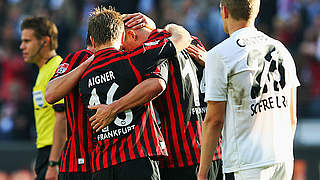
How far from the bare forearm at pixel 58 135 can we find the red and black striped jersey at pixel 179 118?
154 centimetres

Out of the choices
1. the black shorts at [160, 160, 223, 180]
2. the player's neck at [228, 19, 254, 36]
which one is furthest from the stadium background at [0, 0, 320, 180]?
the player's neck at [228, 19, 254, 36]

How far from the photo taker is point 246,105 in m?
4.10

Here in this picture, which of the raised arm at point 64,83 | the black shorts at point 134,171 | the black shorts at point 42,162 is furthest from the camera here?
the black shorts at point 42,162

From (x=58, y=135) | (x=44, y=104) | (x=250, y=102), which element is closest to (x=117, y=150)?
(x=250, y=102)

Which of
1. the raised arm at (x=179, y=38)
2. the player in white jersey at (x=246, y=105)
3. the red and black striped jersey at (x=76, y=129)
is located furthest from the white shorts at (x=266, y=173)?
the red and black striped jersey at (x=76, y=129)

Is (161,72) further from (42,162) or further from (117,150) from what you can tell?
(42,162)

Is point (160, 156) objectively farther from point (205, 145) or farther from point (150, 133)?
point (205, 145)

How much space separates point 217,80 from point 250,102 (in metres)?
0.28

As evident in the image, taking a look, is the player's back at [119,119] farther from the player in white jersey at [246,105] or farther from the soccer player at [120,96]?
the player in white jersey at [246,105]

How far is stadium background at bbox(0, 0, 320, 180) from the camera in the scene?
436 inches

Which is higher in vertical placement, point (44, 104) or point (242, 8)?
point (242, 8)

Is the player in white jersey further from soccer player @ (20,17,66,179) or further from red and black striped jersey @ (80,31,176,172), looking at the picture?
soccer player @ (20,17,66,179)

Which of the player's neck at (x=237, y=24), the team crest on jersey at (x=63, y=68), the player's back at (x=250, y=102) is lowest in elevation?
the player's back at (x=250, y=102)

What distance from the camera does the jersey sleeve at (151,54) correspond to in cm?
466
